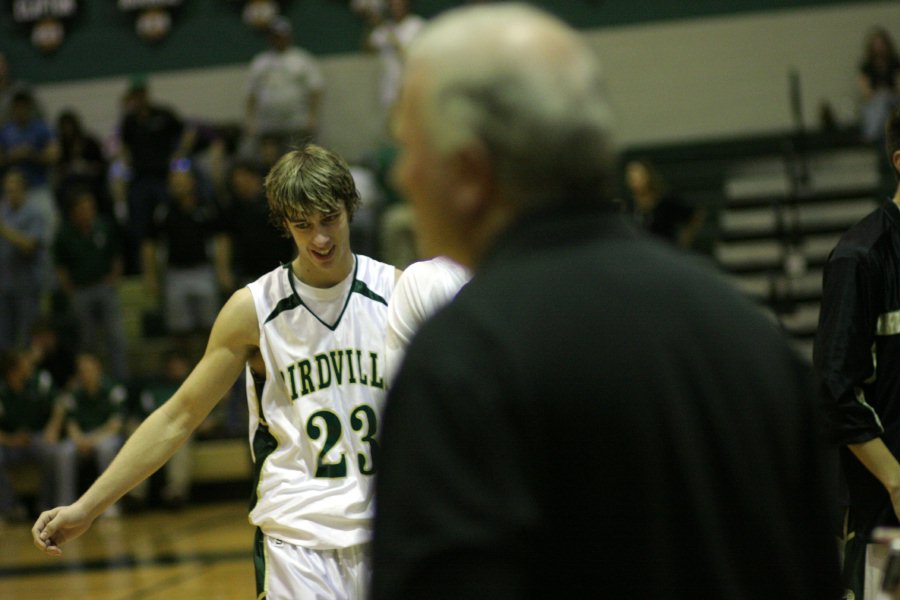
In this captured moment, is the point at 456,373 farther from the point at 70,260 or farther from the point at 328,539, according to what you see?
the point at 70,260

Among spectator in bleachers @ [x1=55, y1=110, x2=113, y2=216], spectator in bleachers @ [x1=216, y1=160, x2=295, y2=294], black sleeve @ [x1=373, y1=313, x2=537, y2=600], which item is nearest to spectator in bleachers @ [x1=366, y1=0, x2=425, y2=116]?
spectator in bleachers @ [x1=216, y1=160, x2=295, y2=294]

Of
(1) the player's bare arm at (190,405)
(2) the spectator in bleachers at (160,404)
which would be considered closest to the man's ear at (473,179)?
(1) the player's bare arm at (190,405)

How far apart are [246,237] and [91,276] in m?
1.69

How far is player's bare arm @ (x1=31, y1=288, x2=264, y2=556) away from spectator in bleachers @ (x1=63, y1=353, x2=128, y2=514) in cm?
813

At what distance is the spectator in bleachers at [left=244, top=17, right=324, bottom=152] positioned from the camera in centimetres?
1370

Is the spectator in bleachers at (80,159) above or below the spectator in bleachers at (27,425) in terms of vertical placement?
above

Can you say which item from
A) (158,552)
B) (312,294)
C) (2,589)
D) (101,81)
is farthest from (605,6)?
(312,294)

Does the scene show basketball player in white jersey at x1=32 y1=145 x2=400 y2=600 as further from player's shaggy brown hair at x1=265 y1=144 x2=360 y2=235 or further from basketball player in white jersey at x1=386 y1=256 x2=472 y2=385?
basketball player in white jersey at x1=386 y1=256 x2=472 y2=385

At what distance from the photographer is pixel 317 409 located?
142 inches

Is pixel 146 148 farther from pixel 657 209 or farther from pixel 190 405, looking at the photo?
pixel 190 405

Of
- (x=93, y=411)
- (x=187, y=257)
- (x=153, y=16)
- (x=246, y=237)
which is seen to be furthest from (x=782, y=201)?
(x=153, y=16)

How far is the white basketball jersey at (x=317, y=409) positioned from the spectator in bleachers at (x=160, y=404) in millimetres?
7676

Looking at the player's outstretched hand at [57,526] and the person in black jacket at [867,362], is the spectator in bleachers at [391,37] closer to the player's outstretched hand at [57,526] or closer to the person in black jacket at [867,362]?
the person in black jacket at [867,362]

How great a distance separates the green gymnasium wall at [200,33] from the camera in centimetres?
1502
